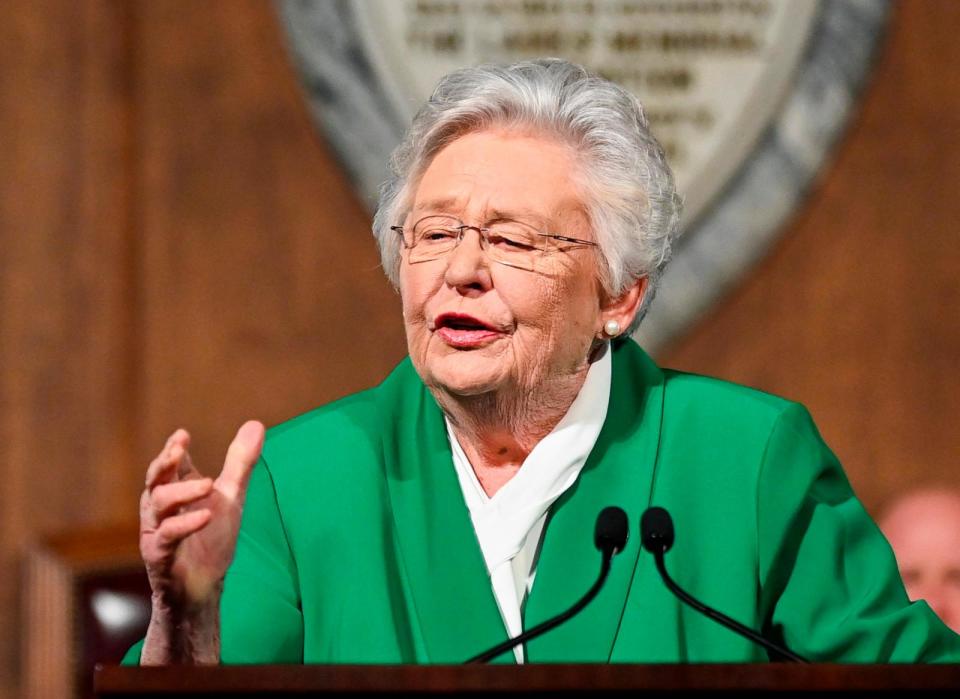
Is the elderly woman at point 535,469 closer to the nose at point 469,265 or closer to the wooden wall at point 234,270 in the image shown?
the nose at point 469,265

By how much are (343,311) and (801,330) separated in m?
1.24

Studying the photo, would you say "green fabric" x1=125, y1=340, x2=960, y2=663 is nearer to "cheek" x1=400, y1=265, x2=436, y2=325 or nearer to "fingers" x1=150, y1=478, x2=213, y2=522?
"cheek" x1=400, y1=265, x2=436, y2=325

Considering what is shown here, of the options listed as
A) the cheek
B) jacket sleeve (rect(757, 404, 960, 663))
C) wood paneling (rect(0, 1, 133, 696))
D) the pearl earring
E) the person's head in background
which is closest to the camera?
jacket sleeve (rect(757, 404, 960, 663))

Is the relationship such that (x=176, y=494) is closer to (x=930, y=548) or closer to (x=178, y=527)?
(x=178, y=527)

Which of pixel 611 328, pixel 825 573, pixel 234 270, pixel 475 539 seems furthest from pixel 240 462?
pixel 234 270

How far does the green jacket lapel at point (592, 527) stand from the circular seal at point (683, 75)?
1.57m

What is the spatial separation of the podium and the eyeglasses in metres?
0.91

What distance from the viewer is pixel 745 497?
8.02 ft

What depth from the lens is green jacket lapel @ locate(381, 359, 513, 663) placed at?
7.66 ft

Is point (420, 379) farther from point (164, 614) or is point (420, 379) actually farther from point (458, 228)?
point (164, 614)

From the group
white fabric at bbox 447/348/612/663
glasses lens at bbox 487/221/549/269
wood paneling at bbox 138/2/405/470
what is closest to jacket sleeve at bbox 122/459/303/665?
white fabric at bbox 447/348/612/663

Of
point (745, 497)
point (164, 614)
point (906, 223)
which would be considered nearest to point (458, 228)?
point (745, 497)

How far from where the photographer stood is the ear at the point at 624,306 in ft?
8.47

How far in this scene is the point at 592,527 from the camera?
95.6 inches
